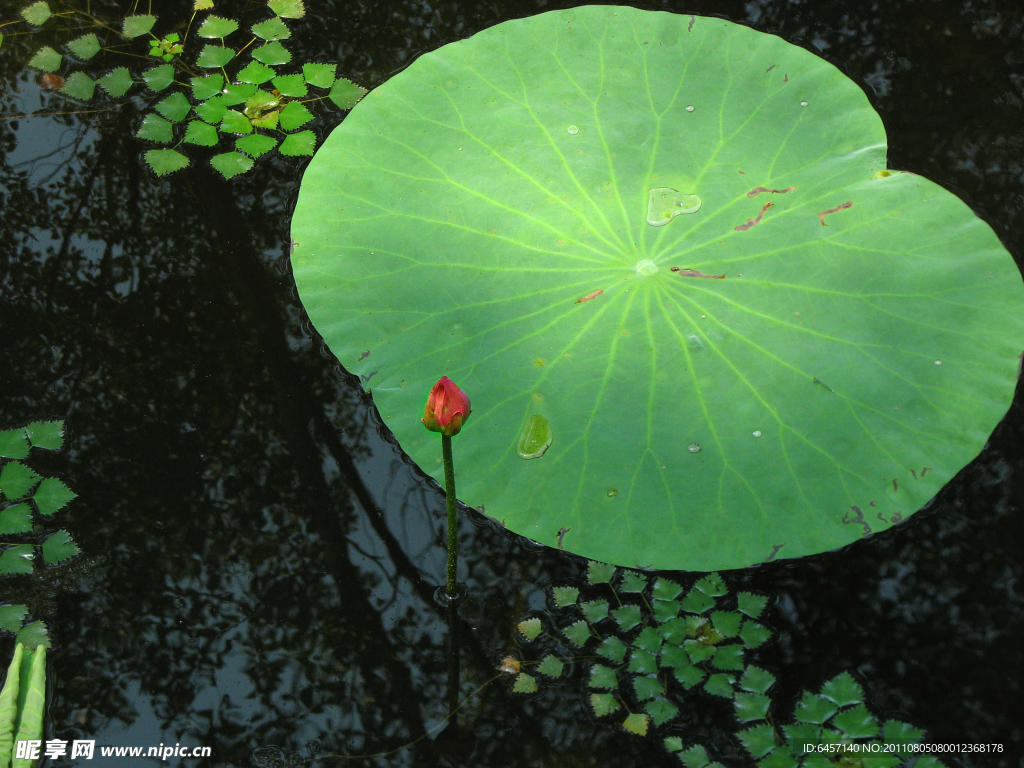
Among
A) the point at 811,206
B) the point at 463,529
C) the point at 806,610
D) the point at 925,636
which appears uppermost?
the point at 811,206

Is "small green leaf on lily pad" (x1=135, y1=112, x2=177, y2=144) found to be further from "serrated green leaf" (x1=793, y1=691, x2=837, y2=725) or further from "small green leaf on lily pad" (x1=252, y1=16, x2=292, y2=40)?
"serrated green leaf" (x1=793, y1=691, x2=837, y2=725)

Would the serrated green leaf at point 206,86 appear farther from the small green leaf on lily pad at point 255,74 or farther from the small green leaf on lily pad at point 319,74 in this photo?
the small green leaf on lily pad at point 319,74

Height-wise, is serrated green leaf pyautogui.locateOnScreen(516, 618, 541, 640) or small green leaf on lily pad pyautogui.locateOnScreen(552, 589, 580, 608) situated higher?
small green leaf on lily pad pyautogui.locateOnScreen(552, 589, 580, 608)

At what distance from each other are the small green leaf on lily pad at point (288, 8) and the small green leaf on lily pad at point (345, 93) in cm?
42

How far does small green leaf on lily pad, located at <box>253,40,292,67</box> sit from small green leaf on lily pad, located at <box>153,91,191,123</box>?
1.04ft

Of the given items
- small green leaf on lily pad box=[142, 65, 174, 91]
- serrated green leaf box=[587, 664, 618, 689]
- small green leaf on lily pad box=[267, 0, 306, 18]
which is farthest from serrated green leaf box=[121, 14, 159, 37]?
serrated green leaf box=[587, 664, 618, 689]

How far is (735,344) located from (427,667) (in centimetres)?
108

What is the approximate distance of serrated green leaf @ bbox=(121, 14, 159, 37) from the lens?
2.87 m

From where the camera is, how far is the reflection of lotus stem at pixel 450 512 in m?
1.53

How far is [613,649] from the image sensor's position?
1.75 m

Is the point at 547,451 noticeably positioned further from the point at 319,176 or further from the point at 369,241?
the point at 319,176

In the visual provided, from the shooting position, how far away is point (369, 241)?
83.6 inches

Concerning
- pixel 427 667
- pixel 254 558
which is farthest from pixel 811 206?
pixel 254 558

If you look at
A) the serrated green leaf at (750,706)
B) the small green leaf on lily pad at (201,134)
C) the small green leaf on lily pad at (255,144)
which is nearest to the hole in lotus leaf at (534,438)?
the serrated green leaf at (750,706)
